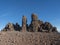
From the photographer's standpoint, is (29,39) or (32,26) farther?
(32,26)

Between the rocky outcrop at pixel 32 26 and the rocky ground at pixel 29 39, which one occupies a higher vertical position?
the rocky outcrop at pixel 32 26

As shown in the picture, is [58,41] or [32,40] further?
[32,40]

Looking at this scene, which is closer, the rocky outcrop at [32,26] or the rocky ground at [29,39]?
the rocky ground at [29,39]

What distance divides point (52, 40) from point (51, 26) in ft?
83.3

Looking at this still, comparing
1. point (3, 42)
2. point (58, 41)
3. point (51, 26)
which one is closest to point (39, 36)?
point (58, 41)

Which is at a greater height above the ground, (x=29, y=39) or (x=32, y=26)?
(x=32, y=26)

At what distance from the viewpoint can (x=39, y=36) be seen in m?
24.7

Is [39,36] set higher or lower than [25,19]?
lower

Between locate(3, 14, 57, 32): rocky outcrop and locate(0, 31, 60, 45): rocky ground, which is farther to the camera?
locate(3, 14, 57, 32): rocky outcrop

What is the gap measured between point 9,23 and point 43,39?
28308 millimetres

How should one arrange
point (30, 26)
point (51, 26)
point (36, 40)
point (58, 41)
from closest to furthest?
point (58, 41)
point (36, 40)
point (51, 26)
point (30, 26)

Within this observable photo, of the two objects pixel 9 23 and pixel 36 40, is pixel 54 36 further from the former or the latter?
pixel 9 23

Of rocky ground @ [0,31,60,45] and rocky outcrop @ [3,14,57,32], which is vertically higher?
rocky outcrop @ [3,14,57,32]

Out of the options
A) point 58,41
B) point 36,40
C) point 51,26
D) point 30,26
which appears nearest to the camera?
point 58,41
